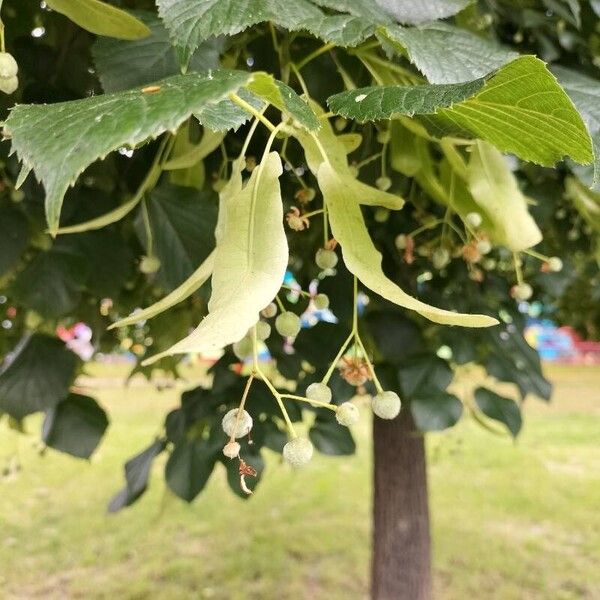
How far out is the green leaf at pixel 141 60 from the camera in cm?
51

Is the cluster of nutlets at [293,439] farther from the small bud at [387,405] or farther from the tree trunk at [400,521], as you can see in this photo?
the tree trunk at [400,521]

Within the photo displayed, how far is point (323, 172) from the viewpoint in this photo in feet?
1.37

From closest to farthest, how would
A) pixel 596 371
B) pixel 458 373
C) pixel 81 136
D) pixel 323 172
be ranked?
pixel 81 136
pixel 323 172
pixel 458 373
pixel 596 371

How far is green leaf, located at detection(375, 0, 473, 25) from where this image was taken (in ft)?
1.75

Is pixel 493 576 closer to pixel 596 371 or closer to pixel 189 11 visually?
pixel 189 11

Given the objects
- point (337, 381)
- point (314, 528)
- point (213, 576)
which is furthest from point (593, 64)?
point (314, 528)

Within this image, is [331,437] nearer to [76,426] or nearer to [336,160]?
[76,426]

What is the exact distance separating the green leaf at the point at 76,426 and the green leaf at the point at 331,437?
306mm

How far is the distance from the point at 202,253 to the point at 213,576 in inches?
83.5

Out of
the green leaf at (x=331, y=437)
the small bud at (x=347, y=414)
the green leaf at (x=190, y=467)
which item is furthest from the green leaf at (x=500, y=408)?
the small bud at (x=347, y=414)

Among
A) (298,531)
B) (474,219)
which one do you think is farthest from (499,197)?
(298,531)

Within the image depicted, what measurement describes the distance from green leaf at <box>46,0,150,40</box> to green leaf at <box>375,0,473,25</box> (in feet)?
0.62

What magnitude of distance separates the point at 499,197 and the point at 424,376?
16.0 inches

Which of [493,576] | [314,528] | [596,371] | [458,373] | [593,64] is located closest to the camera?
[593,64]
